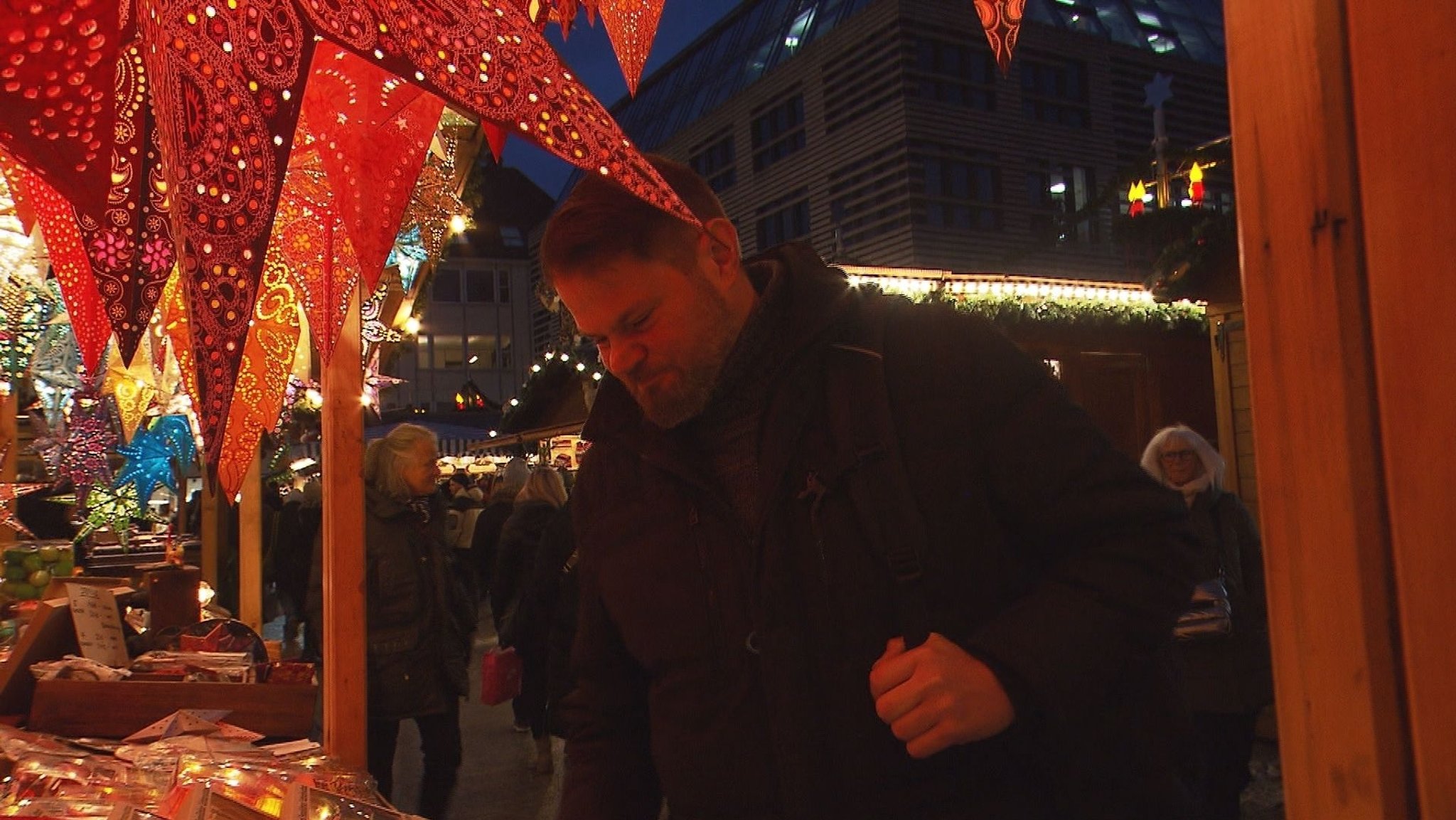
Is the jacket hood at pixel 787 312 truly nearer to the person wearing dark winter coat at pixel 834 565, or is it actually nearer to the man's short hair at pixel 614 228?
the person wearing dark winter coat at pixel 834 565

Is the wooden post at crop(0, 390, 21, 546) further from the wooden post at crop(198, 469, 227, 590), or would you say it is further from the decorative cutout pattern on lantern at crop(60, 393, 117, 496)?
the wooden post at crop(198, 469, 227, 590)

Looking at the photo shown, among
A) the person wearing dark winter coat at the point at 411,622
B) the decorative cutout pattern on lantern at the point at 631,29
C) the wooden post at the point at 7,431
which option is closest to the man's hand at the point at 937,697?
the decorative cutout pattern on lantern at the point at 631,29

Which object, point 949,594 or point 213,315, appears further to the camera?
point 949,594

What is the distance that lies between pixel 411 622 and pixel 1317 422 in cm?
442

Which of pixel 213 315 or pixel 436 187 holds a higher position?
pixel 436 187

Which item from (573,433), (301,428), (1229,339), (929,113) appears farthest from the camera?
(929,113)

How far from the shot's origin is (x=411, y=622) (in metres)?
4.55

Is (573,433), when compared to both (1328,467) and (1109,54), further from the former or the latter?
(1328,467)

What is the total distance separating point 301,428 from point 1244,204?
9.48 m

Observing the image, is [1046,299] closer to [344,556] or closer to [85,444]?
[85,444]

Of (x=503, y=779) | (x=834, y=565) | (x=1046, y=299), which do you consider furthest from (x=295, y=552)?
(x=1046, y=299)

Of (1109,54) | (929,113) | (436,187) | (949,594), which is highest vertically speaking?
(1109,54)

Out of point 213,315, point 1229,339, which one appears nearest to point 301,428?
point 1229,339

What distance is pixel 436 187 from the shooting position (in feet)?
13.9
